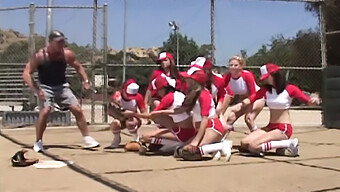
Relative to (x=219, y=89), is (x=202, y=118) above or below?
below

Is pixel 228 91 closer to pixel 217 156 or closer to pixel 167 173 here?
pixel 217 156

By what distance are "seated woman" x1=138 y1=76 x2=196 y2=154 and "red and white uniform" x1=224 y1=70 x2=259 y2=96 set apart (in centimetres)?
137

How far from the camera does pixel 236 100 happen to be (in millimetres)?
10109

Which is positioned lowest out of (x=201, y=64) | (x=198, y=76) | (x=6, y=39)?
(x=198, y=76)

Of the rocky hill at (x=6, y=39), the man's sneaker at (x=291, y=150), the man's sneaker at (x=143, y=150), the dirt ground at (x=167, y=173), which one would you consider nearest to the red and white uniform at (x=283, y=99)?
the man's sneaker at (x=291, y=150)

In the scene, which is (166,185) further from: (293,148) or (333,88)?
(333,88)

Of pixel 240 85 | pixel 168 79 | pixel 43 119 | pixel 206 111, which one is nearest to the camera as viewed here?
pixel 206 111

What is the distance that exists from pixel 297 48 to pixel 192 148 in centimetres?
1192

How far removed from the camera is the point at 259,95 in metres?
9.17

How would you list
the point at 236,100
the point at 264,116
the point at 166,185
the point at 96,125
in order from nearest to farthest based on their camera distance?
the point at 166,185, the point at 236,100, the point at 96,125, the point at 264,116

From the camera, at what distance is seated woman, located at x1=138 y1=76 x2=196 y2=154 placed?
813cm

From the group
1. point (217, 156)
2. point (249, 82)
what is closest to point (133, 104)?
point (217, 156)

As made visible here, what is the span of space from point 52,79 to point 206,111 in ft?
7.83

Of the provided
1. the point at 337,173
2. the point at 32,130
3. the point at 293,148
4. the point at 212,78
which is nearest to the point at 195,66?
the point at 212,78
